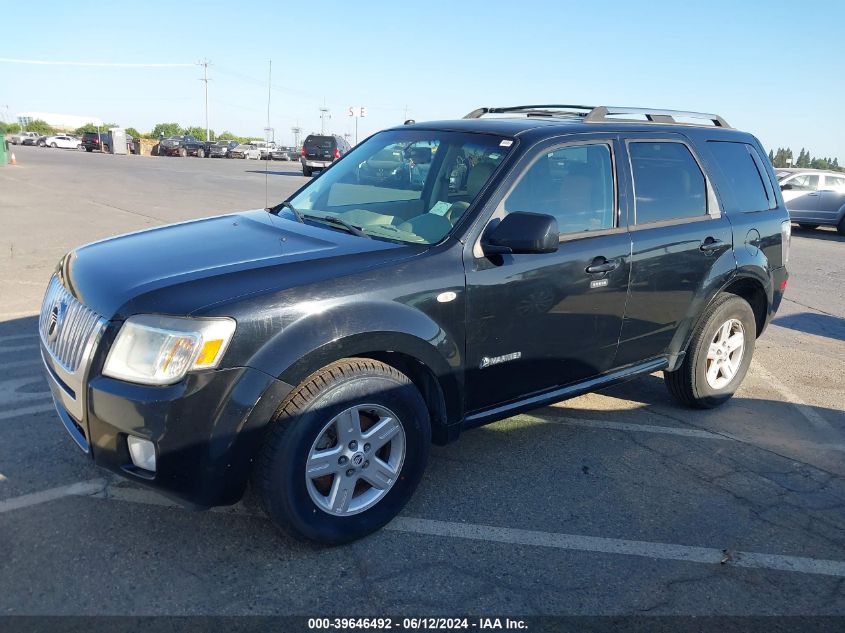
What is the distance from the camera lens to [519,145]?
12.4ft

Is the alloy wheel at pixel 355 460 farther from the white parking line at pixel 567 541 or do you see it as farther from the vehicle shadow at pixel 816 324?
the vehicle shadow at pixel 816 324

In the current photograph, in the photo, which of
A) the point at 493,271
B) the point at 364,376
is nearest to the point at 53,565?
the point at 364,376

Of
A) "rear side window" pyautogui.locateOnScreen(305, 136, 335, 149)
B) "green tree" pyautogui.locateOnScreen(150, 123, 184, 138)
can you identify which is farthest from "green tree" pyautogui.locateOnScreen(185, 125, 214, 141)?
"rear side window" pyautogui.locateOnScreen(305, 136, 335, 149)

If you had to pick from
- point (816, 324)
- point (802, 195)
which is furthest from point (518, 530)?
point (802, 195)

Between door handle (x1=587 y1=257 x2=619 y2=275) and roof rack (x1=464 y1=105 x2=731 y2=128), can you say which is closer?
door handle (x1=587 y1=257 x2=619 y2=275)

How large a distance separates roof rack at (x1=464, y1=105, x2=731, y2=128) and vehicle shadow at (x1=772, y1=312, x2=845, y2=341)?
3.46m

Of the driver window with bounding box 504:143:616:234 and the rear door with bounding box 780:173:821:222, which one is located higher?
the driver window with bounding box 504:143:616:234

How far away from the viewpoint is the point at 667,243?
4.29 meters

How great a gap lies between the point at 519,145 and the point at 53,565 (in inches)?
114

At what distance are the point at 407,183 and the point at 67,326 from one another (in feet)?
6.68

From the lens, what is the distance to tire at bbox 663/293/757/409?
15.7 ft

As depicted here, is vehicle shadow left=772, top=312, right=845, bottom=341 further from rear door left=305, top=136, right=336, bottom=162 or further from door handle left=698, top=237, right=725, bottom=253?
rear door left=305, top=136, right=336, bottom=162

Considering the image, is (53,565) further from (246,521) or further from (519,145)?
(519,145)

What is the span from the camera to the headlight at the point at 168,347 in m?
2.70
